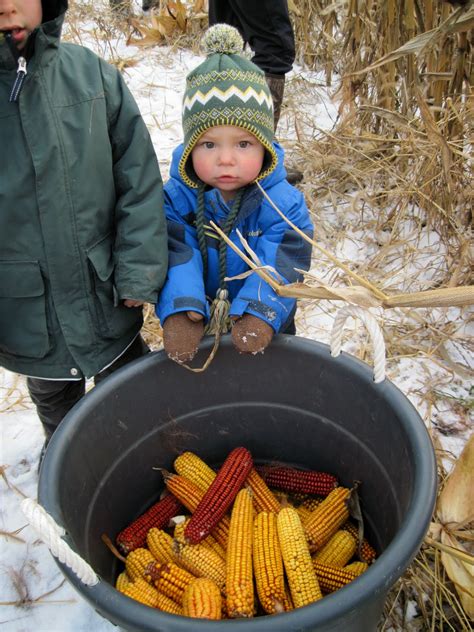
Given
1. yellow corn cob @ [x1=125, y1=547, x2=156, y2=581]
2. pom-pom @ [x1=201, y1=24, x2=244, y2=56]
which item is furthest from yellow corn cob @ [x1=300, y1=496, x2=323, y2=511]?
pom-pom @ [x1=201, y1=24, x2=244, y2=56]

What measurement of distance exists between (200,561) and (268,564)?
19 centimetres

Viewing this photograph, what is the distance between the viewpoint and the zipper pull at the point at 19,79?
1.27m

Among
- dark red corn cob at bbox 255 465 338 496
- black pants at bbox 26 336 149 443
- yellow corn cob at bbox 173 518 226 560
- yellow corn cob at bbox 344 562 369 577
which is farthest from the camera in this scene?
black pants at bbox 26 336 149 443

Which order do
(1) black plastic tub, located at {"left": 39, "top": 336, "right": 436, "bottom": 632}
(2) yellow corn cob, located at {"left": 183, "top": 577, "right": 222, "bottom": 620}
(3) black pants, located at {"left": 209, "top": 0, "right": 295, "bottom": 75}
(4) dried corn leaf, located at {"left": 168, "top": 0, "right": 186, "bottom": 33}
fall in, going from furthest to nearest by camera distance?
1. (4) dried corn leaf, located at {"left": 168, "top": 0, "right": 186, "bottom": 33}
2. (3) black pants, located at {"left": 209, "top": 0, "right": 295, "bottom": 75}
3. (2) yellow corn cob, located at {"left": 183, "top": 577, "right": 222, "bottom": 620}
4. (1) black plastic tub, located at {"left": 39, "top": 336, "right": 436, "bottom": 632}

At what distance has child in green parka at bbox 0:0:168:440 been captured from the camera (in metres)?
1.32

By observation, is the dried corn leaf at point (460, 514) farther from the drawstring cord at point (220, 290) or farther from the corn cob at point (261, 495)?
the drawstring cord at point (220, 290)

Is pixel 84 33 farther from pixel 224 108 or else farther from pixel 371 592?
pixel 371 592

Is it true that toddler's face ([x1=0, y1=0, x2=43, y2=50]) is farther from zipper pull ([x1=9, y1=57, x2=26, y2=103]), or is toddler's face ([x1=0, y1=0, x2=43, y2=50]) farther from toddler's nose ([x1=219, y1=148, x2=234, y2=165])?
toddler's nose ([x1=219, y1=148, x2=234, y2=165])

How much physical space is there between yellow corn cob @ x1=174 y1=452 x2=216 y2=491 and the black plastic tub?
0.19 ft

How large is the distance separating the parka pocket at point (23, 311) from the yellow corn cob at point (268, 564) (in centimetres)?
76

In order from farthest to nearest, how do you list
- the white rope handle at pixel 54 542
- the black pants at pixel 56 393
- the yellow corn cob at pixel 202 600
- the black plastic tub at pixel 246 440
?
1. the black pants at pixel 56 393
2. the yellow corn cob at pixel 202 600
3. the black plastic tub at pixel 246 440
4. the white rope handle at pixel 54 542

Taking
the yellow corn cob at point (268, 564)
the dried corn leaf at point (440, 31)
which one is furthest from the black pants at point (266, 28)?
the yellow corn cob at point (268, 564)

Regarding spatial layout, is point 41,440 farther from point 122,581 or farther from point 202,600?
point 202,600

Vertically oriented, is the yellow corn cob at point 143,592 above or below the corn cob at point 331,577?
below
